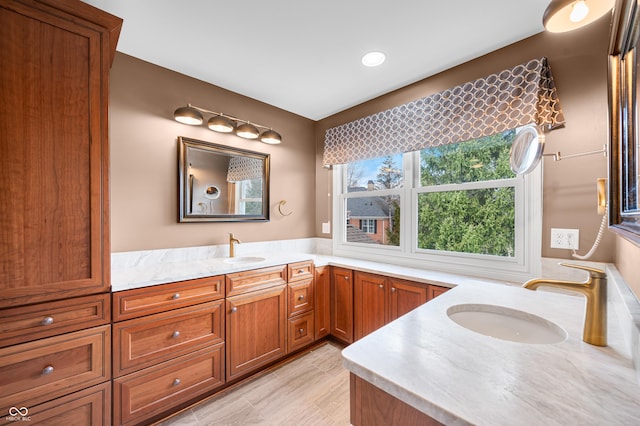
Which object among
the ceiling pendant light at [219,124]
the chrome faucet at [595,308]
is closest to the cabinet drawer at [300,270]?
the ceiling pendant light at [219,124]

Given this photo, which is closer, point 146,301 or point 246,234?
point 146,301

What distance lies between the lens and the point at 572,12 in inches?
40.8

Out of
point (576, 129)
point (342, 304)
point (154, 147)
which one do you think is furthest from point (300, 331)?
point (576, 129)

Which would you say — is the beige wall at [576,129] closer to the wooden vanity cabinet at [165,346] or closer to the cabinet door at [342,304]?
the cabinet door at [342,304]

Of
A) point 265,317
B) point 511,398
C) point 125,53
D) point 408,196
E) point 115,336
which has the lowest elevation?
point 265,317

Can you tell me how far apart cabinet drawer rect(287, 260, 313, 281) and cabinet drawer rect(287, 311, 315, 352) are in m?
0.35

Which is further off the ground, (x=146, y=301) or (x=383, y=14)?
(x=383, y=14)

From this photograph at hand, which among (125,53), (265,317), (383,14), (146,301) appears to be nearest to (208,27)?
(125,53)

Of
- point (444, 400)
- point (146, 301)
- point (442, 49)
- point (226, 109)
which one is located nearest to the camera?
point (444, 400)

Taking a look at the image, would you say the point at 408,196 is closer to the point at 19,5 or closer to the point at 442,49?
the point at 442,49

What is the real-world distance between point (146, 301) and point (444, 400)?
5.28 ft

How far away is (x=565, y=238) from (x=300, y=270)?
6.15ft

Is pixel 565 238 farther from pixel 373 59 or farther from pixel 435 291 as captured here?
pixel 373 59

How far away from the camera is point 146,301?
1.51 meters
